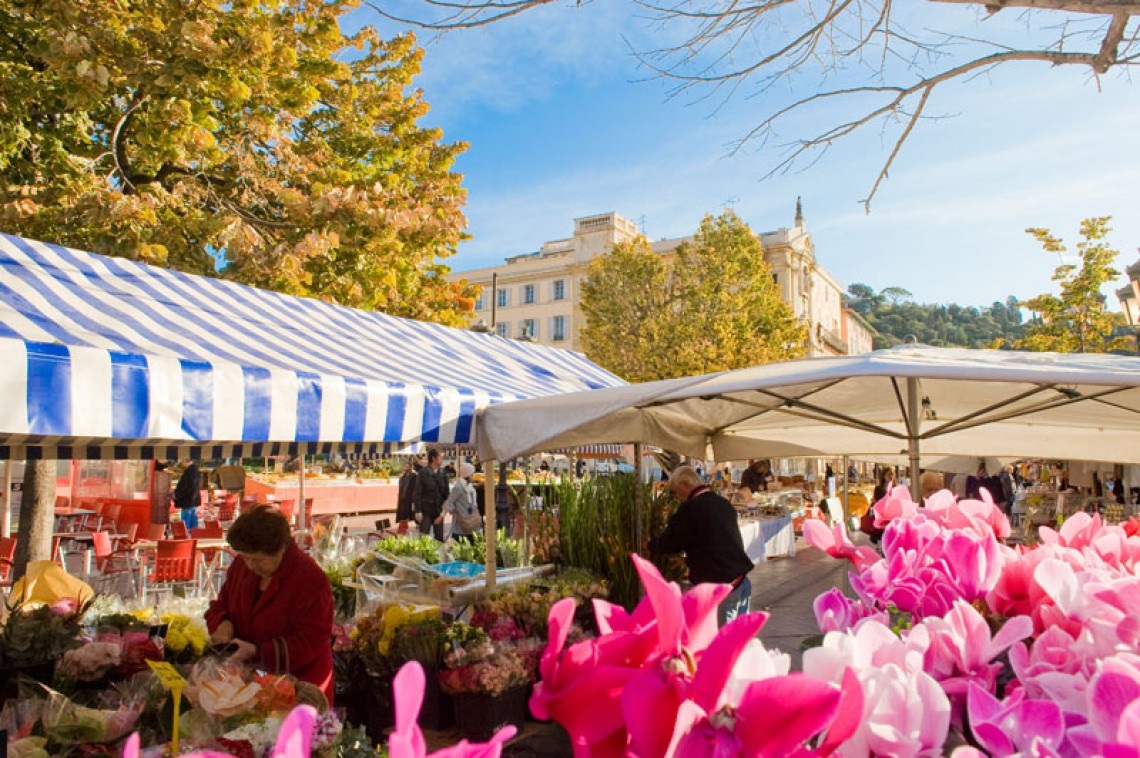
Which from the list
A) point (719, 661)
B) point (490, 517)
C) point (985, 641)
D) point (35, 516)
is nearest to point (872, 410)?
point (490, 517)

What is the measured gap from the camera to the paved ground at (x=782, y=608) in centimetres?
472

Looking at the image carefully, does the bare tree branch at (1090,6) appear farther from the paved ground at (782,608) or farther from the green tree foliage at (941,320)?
the green tree foliage at (941,320)

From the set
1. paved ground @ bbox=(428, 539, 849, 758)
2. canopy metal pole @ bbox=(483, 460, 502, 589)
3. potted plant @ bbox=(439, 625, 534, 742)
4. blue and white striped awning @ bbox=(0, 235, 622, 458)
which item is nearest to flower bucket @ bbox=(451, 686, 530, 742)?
potted plant @ bbox=(439, 625, 534, 742)

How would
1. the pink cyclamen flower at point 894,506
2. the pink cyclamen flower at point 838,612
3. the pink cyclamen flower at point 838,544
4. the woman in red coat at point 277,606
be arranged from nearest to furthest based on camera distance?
the pink cyclamen flower at point 838,612, the pink cyclamen flower at point 838,544, the pink cyclamen flower at point 894,506, the woman in red coat at point 277,606

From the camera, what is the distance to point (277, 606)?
3.60 m

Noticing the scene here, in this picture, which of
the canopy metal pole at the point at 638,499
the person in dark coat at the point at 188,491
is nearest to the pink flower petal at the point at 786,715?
the canopy metal pole at the point at 638,499

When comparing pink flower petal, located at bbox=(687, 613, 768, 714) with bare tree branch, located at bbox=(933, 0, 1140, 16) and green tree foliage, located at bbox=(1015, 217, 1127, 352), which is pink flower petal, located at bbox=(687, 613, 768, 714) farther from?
green tree foliage, located at bbox=(1015, 217, 1127, 352)

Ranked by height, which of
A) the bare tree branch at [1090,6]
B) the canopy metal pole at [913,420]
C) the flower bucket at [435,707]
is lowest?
the flower bucket at [435,707]

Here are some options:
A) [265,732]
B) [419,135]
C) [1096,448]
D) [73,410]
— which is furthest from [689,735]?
[419,135]

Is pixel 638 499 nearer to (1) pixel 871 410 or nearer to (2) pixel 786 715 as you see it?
(1) pixel 871 410

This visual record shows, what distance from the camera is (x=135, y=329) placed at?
12.1ft

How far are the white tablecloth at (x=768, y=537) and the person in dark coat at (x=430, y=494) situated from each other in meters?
4.45

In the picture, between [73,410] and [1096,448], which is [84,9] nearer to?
[73,410]

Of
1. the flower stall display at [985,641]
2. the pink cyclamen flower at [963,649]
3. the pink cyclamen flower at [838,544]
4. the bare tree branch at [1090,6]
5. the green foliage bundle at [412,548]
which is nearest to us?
the flower stall display at [985,641]
